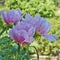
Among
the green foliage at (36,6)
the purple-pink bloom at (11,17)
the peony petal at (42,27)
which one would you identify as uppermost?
the purple-pink bloom at (11,17)

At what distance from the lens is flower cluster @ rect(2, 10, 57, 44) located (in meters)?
0.75

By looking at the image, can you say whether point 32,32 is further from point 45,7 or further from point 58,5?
point 58,5

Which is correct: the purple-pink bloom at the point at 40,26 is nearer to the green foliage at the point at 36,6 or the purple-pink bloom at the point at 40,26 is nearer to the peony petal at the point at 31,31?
the peony petal at the point at 31,31

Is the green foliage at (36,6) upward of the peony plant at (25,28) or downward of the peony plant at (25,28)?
downward

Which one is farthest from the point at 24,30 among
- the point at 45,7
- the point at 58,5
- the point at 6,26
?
the point at 58,5

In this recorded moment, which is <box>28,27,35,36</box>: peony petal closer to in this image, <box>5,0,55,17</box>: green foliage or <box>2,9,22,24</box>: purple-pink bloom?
<box>2,9,22,24</box>: purple-pink bloom

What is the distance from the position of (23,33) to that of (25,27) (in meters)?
0.02

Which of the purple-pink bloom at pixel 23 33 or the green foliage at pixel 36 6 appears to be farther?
the green foliage at pixel 36 6

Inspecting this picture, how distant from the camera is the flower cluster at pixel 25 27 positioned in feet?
2.46

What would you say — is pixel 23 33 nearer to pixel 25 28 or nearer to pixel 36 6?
pixel 25 28

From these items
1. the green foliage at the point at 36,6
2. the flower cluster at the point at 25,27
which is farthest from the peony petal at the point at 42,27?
the green foliage at the point at 36,6

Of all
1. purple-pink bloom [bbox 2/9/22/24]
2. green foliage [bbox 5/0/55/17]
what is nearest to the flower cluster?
purple-pink bloom [bbox 2/9/22/24]

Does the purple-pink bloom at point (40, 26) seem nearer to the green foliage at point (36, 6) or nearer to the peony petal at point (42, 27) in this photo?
the peony petal at point (42, 27)

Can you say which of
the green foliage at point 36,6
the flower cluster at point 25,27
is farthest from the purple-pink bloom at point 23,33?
the green foliage at point 36,6
